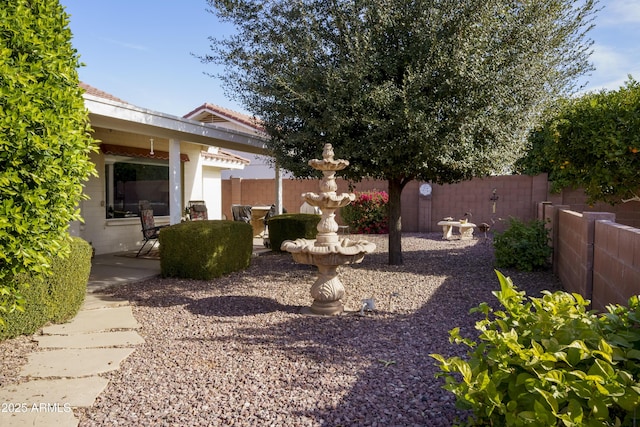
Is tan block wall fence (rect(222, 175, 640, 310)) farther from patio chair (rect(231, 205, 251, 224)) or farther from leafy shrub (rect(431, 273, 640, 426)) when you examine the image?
patio chair (rect(231, 205, 251, 224))

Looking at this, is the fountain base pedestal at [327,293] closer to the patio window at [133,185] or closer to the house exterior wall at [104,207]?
the house exterior wall at [104,207]

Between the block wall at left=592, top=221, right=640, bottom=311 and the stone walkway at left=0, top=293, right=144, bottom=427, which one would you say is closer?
the stone walkway at left=0, top=293, right=144, bottom=427

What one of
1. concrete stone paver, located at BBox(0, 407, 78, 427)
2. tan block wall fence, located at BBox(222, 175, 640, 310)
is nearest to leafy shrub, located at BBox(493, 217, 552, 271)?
tan block wall fence, located at BBox(222, 175, 640, 310)

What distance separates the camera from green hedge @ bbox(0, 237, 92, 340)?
14.2 ft

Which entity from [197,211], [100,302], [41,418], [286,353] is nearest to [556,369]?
[286,353]

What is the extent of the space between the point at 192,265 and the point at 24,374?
3622 mm

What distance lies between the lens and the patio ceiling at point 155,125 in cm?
662

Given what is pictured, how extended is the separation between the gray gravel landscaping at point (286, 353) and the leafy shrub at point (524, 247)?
0.72 meters

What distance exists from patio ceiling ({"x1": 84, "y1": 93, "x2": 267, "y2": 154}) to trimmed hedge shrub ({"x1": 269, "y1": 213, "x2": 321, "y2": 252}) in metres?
1.93

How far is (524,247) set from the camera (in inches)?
322

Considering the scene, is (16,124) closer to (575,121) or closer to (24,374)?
(24,374)

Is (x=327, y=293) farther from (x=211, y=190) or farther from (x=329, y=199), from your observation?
(x=211, y=190)

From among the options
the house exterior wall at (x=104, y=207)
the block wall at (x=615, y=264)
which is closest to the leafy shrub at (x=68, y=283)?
the house exterior wall at (x=104, y=207)

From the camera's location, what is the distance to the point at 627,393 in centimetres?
165
